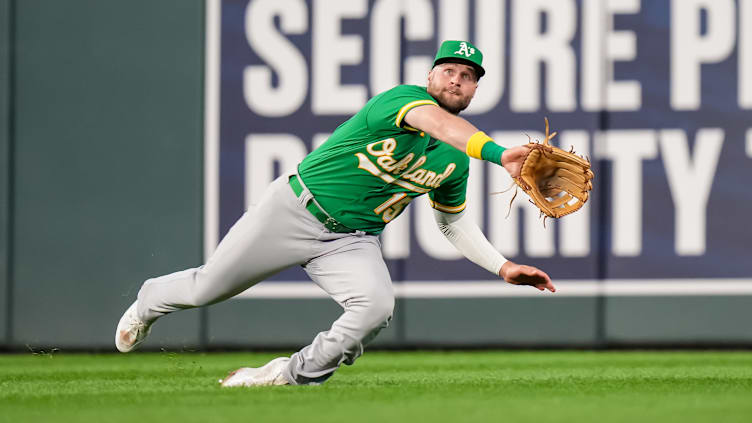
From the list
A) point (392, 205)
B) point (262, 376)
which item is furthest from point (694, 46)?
point (262, 376)

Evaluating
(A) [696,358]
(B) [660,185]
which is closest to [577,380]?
(A) [696,358]

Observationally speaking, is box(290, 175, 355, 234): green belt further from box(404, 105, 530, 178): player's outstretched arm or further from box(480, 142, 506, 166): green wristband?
box(480, 142, 506, 166): green wristband

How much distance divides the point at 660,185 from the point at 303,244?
3612 mm

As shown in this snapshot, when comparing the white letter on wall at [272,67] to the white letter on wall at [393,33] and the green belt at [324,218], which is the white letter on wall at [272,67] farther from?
the green belt at [324,218]

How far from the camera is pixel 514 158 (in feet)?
12.5

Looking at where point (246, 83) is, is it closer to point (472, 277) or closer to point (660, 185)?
point (472, 277)

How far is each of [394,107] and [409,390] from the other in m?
1.16

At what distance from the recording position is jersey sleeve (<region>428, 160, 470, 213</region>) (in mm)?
4811

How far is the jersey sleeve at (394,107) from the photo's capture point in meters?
4.20

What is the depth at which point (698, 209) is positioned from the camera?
24.5ft

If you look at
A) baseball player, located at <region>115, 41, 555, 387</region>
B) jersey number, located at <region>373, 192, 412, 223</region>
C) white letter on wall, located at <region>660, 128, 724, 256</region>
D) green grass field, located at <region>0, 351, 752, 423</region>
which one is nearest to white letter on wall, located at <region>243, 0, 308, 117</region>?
green grass field, located at <region>0, 351, 752, 423</region>

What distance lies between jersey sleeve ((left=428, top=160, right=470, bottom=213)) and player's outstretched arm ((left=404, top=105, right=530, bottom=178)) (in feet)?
2.26

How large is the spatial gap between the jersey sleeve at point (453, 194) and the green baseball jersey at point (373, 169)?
0.12ft

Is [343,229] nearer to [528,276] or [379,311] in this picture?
[379,311]
